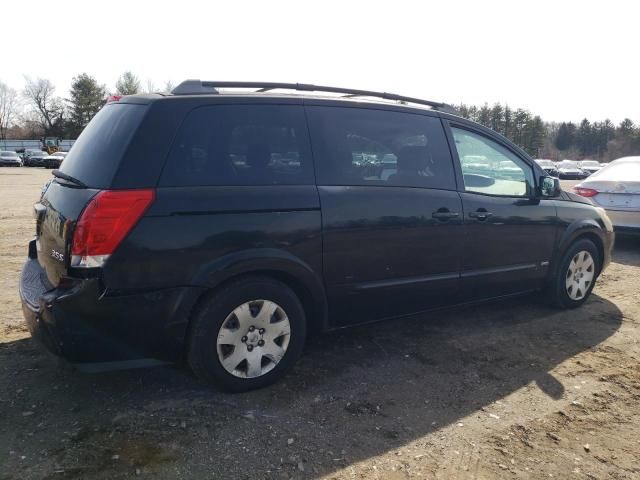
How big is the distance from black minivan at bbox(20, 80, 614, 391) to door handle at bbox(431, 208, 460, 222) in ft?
0.04

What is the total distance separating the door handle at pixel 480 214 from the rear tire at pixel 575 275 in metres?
1.28

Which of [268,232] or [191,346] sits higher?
[268,232]

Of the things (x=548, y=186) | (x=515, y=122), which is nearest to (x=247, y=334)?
(x=548, y=186)

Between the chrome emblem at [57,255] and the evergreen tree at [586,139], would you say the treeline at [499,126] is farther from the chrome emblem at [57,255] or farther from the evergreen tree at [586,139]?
Result: the chrome emblem at [57,255]

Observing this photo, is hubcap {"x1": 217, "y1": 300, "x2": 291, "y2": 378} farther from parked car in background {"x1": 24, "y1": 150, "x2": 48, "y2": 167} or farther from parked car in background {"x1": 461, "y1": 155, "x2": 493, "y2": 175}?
parked car in background {"x1": 24, "y1": 150, "x2": 48, "y2": 167}

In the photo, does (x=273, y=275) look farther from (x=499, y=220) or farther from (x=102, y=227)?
(x=499, y=220)

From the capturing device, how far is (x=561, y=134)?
312ft

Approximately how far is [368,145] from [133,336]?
2.02 m

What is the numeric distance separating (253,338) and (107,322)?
86cm

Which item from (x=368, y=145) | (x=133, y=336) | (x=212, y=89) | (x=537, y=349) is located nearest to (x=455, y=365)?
(x=537, y=349)

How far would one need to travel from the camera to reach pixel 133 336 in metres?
2.86

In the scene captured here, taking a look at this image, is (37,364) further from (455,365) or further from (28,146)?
(28,146)

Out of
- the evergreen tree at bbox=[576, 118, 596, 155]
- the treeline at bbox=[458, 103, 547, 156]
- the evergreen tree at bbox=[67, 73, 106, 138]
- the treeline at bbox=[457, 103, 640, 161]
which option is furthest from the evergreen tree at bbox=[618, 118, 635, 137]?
the evergreen tree at bbox=[67, 73, 106, 138]

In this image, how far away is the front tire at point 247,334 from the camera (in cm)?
302
